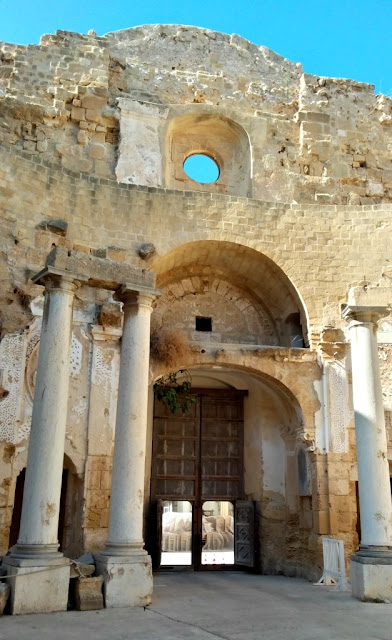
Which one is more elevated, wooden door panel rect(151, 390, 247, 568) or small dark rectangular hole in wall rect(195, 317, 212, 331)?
small dark rectangular hole in wall rect(195, 317, 212, 331)

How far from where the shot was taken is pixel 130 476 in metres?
8.20

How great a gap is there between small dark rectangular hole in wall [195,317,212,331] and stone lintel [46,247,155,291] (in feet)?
15.8

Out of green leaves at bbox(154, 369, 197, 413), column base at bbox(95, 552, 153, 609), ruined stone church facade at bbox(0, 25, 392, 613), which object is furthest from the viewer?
green leaves at bbox(154, 369, 197, 413)

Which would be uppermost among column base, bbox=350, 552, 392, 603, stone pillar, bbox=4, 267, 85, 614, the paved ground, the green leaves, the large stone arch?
the large stone arch

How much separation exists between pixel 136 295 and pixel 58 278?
47.1 inches

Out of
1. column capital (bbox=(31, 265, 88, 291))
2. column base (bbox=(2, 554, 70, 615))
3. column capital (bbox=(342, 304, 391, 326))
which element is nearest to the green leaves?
column capital (bbox=(342, 304, 391, 326))

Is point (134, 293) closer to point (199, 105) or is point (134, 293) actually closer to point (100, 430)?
point (100, 430)

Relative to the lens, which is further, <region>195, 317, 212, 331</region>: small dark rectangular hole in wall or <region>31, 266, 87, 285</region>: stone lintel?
<region>195, 317, 212, 331</region>: small dark rectangular hole in wall

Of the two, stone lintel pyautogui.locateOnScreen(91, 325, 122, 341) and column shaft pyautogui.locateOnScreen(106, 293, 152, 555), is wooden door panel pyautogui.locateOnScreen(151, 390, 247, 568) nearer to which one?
stone lintel pyautogui.locateOnScreen(91, 325, 122, 341)

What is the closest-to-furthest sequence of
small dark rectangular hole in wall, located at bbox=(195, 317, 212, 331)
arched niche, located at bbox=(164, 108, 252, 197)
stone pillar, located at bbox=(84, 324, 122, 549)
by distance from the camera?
stone pillar, located at bbox=(84, 324, 122, 549) < small dark rectangular hole in wall, located at bbox=(195, 317, 212, 331) < arched niche, located at bbox=(164, 108, 252, 197)

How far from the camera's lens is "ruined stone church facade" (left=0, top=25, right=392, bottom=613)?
835cm

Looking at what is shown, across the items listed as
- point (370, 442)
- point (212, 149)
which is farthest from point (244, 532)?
point (212, 149)

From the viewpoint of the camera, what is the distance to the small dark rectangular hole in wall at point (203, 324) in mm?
13688

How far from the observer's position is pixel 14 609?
675 cm
